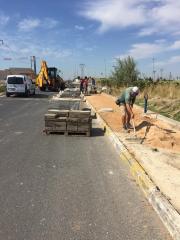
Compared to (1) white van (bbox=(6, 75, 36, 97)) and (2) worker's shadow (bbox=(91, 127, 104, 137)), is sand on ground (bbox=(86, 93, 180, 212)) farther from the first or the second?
(1) white van (bbox=(6, 75, 36, 97))

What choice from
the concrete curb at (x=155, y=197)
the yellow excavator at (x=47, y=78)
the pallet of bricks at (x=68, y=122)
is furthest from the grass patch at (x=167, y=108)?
the yellow excavator at (x=47, y=78)

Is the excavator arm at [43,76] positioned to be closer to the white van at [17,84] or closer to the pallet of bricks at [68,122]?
the white van at [17,84]

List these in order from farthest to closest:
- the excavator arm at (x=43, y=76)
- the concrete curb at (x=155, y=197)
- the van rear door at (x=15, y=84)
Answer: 1. the excavator arm at (x=43, y=76)
2. the van rear door at (x=15, y=84)
3. the concrete curb at (x=155, y=197)

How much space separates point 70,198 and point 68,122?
285 inches

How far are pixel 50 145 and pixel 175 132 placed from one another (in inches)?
184

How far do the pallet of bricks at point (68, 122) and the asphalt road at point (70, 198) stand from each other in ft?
8.06

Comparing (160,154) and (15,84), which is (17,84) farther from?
(160,154)

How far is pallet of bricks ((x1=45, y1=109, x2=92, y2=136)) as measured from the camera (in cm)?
1377

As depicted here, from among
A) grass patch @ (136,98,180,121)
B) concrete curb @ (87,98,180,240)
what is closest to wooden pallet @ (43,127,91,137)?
concrete curb @ (87,98,180,240)

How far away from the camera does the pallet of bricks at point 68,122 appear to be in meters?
13.8

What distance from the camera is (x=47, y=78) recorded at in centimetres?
5019

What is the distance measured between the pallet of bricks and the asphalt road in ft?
8.06

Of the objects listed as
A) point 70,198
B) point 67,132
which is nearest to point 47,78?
point 67,132

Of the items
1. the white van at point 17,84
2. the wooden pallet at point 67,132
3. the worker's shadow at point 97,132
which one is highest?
the white van at point 17,84
